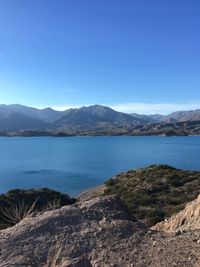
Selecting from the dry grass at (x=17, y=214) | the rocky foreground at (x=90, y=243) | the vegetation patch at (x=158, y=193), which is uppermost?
the rocky foreground at (x=90, y=243)

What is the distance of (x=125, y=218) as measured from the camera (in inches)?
503

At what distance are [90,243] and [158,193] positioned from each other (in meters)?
26.1

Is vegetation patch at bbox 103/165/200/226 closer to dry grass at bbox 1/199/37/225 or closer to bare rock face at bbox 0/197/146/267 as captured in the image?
dry grass at bbox 1/199/37/225

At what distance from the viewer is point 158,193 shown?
35.9m

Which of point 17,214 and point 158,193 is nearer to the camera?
point 17,214

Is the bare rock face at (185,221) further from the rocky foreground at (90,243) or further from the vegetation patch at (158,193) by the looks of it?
the vegetation patch at (158,193)

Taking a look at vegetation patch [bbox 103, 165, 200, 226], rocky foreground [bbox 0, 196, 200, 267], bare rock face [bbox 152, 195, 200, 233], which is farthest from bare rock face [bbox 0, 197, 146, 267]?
vegetation patch [bbox 103, 165, 200, 226]

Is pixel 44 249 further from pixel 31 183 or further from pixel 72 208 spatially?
pixel 31 183

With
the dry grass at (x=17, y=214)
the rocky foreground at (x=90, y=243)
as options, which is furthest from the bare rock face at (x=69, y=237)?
the dry grass at (x=17, y=214)

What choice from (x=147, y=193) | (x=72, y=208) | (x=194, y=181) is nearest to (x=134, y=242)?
(x=72, y=208)

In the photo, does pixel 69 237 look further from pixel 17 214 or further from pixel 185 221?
pixel 185 221

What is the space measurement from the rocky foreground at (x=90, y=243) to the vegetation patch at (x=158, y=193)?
8835mm

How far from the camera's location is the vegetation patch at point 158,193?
25.6m

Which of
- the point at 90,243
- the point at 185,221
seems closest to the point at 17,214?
the point at 90,243
